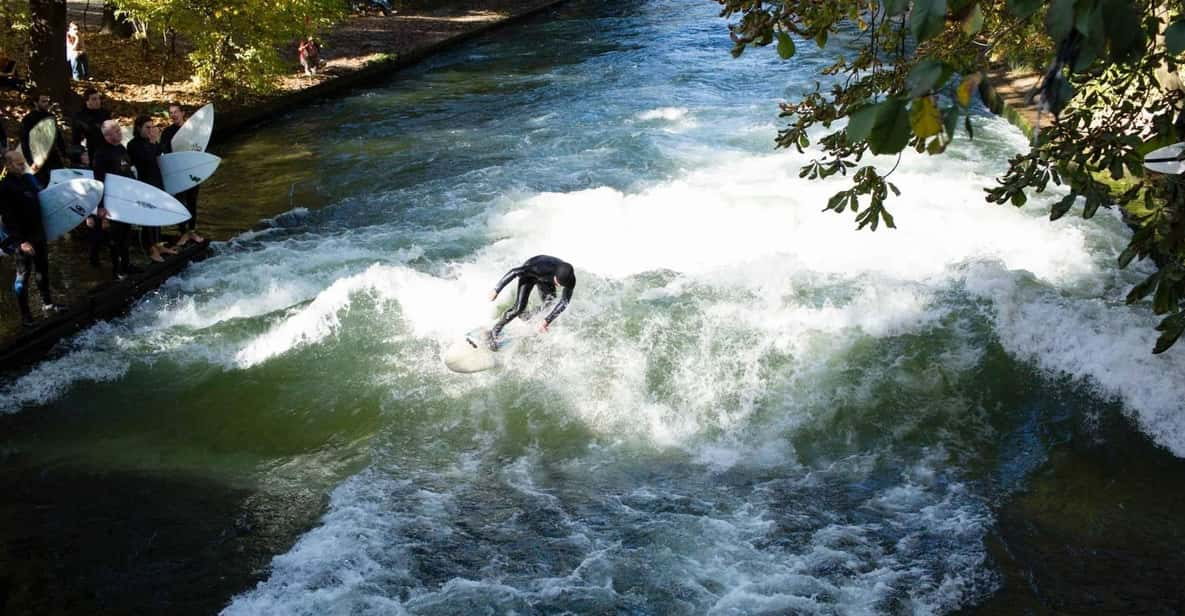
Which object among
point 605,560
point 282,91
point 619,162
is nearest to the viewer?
point 605,560

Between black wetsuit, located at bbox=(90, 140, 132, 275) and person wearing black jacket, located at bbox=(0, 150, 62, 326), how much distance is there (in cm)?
95

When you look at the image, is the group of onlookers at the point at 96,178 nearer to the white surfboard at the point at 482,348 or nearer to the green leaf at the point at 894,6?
the white surfboard at the point at 482,348

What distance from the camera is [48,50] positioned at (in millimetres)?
15508

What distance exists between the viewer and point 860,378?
32.3 ft

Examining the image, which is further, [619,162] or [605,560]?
[619,162]

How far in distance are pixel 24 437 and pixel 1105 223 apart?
13.4 m

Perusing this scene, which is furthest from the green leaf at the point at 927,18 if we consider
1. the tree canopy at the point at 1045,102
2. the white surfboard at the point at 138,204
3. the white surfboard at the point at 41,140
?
the white surfboard at the point at 41,140

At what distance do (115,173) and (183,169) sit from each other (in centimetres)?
114

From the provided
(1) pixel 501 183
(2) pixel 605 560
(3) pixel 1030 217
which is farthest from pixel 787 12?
(1) pixel 501 183

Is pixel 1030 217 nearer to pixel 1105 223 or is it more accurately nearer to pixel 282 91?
pixel 1105 223

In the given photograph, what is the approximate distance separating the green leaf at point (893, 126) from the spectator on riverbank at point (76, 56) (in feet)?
61.7

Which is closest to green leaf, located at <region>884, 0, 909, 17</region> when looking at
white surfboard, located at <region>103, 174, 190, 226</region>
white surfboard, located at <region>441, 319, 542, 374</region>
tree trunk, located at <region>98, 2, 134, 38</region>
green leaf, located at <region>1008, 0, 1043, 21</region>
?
green leaf, located at <region>1008, 0, 1043, 21</region>

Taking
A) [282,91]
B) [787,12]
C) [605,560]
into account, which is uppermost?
[787,12]

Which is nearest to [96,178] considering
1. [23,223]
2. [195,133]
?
[23,223]
